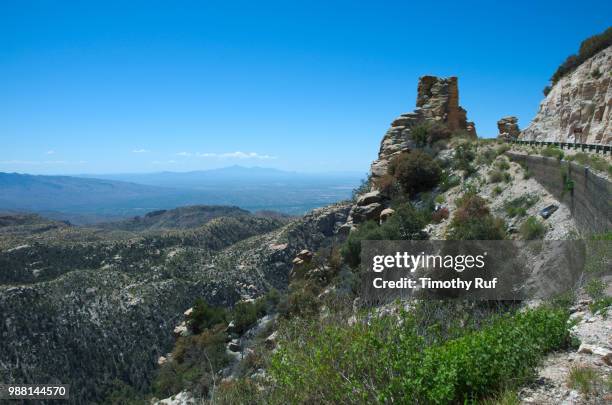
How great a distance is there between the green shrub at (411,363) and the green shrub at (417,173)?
1769 cm

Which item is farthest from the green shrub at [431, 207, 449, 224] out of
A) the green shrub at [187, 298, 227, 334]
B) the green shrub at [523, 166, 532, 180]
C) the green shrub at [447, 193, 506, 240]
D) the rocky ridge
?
the green shrub at [187, 298, 227, 334]

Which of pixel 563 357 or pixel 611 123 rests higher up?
pixel 611 123

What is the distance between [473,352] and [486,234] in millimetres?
9218

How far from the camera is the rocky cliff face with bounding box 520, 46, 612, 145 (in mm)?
22297

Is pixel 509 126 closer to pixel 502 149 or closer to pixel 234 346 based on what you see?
pixel 502 149

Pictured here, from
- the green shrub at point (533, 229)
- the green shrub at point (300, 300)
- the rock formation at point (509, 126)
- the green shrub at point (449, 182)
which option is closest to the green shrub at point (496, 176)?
the green shrub at point (449, 182)

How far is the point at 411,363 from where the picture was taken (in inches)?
231

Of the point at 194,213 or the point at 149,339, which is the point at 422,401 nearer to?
the point at 149,339

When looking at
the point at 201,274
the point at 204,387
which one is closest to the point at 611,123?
the point at 204,387

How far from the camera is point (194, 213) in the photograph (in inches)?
5812

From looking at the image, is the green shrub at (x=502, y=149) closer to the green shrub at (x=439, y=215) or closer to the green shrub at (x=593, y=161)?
the green shrub at (x=439, y=215)

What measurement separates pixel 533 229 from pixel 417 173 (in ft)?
36.2

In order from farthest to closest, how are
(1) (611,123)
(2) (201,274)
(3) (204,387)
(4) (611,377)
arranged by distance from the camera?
(2) (201,274), (1) (611,123), (3) (204,387), (4) (611,377)

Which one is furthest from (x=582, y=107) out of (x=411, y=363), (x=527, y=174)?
(x=411, y=363)
